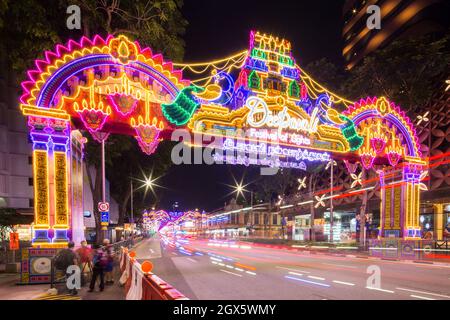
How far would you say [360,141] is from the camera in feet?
63.0

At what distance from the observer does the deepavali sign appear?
1205 centimetres

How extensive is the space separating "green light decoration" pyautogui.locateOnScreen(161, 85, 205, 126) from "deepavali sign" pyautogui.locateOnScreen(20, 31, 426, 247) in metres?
0.05

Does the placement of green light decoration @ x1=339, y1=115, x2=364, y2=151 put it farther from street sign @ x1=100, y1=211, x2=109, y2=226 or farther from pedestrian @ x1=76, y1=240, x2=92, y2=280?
street sign @ x1=100, y1=211, x2=109, y2=226

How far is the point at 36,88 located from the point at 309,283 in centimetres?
1272

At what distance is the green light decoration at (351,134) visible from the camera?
19.0m

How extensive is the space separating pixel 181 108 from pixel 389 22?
188ft

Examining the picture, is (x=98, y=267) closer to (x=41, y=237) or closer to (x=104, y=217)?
(x=41, y=237)

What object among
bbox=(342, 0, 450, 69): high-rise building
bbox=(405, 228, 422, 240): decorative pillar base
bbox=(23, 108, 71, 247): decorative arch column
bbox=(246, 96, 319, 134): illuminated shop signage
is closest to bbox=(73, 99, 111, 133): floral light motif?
bbox=(23, 108, 71, 247): decorative arch column

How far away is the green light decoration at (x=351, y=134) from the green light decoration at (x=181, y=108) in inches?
372

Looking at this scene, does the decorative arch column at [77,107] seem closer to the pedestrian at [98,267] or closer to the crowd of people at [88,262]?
the crowd of people at [88,262]

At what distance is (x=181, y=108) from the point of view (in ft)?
48.7

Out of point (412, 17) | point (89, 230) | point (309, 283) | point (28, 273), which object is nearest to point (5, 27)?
point (28, 273)

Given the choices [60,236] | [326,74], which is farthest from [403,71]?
[60,236]

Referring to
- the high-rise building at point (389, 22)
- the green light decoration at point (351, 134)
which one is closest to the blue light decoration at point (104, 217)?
the green light decoration at point (351, 134)
